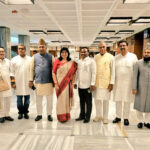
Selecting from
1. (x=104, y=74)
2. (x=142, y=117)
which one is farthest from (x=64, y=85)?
(x=142, y=117)

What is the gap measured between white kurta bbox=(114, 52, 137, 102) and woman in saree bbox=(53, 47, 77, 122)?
82 cm

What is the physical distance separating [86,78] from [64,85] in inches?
17.3

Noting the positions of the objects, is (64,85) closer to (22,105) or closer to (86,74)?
(86,74)

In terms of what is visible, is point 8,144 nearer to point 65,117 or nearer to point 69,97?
point 65,117

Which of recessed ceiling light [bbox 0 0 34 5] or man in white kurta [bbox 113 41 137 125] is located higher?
recessed ceiling light [bbox 0 0 34 5]

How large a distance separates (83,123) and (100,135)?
0.53 metres

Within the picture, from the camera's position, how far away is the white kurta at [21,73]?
10.5ft

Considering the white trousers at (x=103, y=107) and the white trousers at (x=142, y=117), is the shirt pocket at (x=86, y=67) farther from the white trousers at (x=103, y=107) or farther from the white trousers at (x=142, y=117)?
the white trousers at (x=142, y=117)

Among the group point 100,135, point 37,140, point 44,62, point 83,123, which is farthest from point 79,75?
point 37,140

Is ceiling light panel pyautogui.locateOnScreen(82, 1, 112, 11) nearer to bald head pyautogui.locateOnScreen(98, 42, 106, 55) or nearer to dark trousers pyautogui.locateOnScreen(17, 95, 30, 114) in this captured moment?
bald head pyautogui.locateOnScreen(98, 42, 106, 55)

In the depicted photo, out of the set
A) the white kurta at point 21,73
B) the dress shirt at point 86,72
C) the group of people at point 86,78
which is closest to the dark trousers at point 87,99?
the group of people at point 86,78

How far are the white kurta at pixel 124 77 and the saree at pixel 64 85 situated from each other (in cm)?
82

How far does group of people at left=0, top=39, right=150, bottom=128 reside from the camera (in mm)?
2872

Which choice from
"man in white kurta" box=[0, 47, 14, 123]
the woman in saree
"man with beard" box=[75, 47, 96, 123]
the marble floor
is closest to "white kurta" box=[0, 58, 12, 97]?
"man in white kurta" box=[0, 47, 14, 123]
